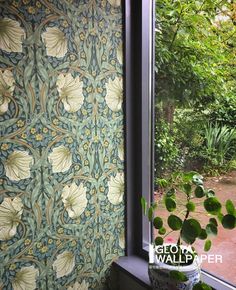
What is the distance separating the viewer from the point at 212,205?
1.07 m

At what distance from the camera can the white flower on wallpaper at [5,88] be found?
111 cm

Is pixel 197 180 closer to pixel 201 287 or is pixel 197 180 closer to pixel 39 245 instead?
pixel 201 287

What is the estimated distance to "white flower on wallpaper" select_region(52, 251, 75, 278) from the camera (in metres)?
1.29

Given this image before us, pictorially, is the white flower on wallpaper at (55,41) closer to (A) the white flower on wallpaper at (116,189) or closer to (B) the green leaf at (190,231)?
(A) the white flower on wallpaper at (116,189)

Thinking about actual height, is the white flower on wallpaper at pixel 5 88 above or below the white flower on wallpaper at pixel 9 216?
above

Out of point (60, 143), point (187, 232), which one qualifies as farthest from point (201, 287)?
point (60, 143)

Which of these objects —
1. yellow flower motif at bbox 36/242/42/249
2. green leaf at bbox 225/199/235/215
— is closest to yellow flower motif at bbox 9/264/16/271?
yellow flower motif at bbox 36/242/42/249

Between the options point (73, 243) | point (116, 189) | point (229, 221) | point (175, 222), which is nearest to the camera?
point (229, 221)

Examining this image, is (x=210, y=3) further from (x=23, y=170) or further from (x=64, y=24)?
(x=23, y=170)

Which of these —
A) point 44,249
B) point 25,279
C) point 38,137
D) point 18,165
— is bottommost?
point 25,279

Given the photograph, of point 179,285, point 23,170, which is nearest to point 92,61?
point 23,170

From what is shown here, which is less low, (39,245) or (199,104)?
(199,104)

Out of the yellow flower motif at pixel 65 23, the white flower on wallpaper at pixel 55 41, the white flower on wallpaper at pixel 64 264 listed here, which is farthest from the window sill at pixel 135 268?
the yellow flower motif at pixel 65 23

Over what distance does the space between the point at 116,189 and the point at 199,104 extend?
542 mm
